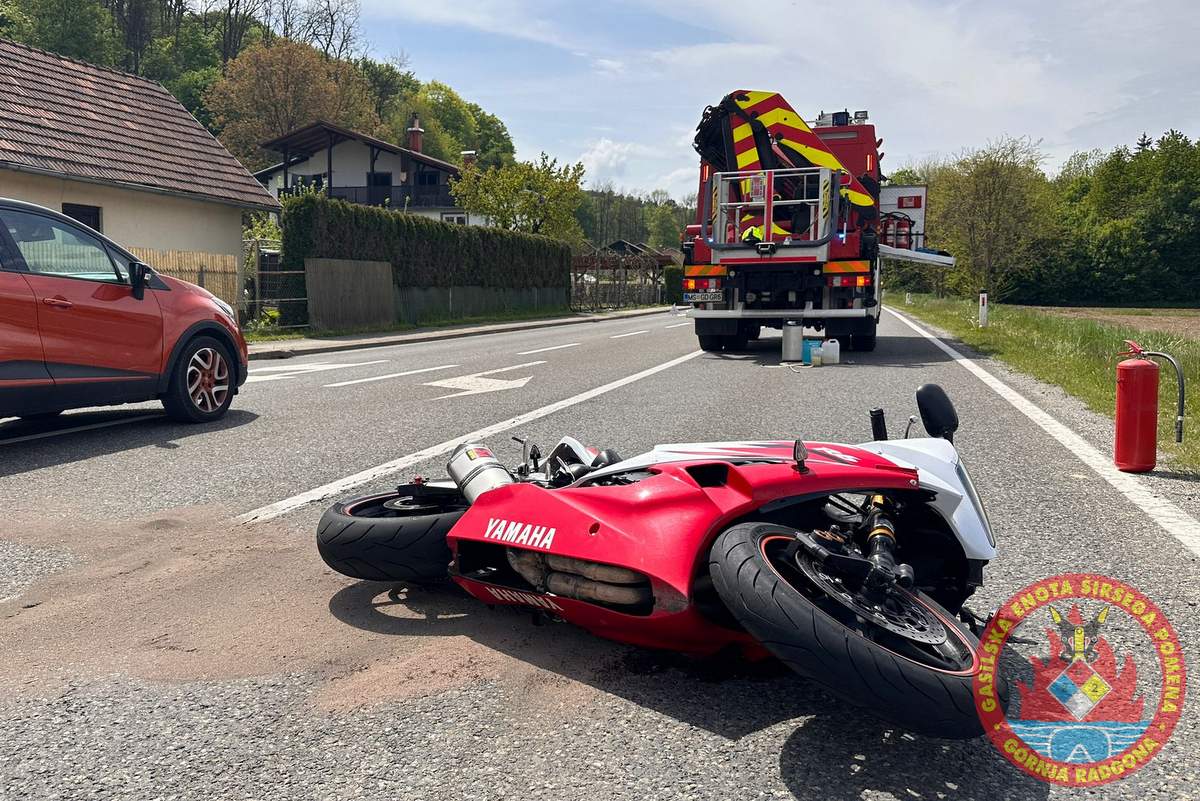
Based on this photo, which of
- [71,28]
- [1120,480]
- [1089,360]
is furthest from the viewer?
[71,28]

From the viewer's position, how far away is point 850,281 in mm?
14734

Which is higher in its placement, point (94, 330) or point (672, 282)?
point (672, 282)

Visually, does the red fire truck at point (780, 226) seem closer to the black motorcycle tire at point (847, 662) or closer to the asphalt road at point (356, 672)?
the asphalt road at point (356, 672)

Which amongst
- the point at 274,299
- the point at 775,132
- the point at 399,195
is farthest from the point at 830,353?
the point at 399,195

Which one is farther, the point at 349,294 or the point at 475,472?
the point at 349,294

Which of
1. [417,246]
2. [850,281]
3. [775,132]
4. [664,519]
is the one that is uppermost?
[775,132]

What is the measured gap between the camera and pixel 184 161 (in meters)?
24.2

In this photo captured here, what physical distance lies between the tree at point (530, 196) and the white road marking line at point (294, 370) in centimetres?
3229

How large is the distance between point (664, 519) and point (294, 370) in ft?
37.3

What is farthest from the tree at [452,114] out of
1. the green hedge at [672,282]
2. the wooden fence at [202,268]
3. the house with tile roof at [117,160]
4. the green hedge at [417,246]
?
the wooden fence at [202,268]

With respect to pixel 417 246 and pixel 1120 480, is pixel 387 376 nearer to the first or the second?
pixel 1120 480

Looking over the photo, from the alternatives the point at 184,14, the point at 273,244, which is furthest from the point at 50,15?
the point at 273,244

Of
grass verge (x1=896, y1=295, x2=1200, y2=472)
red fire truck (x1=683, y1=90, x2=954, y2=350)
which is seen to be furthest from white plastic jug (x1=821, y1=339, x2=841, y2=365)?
grass verge (x1=896, y1=295, x2=1200, y2=472)

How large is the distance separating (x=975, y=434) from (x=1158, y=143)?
279 feet
